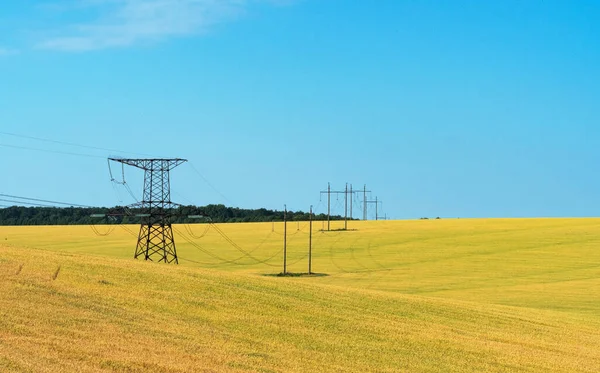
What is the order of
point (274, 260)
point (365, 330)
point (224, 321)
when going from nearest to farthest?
point (224, 321) → point (365, 330) → point (274, 260)

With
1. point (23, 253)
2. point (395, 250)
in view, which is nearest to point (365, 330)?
point (23, 253)

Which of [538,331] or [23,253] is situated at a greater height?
[23,253]

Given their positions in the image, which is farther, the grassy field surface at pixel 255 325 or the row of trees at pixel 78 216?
the row of trees at pixel 78 216

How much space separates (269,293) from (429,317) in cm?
499

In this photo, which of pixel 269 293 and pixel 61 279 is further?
pixel 269 293

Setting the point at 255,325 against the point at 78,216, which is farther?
the point at 78,216

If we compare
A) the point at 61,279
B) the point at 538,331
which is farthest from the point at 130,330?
the point at 538,331

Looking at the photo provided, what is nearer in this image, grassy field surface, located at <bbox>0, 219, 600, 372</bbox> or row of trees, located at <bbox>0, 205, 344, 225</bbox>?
grassy field surface, located at <bbox>0, 219, 600, 372</bbox>

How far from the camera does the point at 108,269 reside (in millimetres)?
24891

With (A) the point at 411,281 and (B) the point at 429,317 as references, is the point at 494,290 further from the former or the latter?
(B) the point at 429,317

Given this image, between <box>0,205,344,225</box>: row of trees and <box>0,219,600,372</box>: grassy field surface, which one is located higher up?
<box>0,205,344,225</box>: row of trees

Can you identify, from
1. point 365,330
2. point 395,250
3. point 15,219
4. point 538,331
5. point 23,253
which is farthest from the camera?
point 15,219

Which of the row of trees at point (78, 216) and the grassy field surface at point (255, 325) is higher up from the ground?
the row of trees at point (78, 216)

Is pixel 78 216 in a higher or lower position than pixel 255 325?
higher
